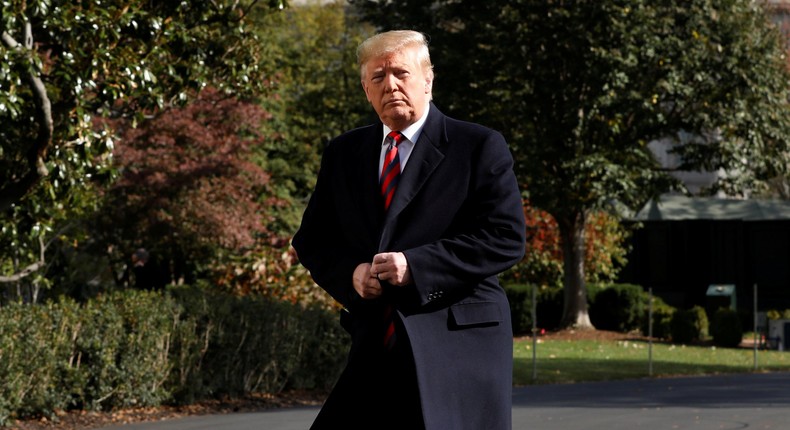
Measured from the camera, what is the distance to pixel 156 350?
1331cm

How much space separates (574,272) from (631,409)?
17465 millimetres

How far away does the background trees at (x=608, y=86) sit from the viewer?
27.3 metres

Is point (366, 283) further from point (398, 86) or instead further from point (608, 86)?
point (608, 86)

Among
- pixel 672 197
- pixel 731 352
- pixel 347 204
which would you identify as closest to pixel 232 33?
pixel 347 204

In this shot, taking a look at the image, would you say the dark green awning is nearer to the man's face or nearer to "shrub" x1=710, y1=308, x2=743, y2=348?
"shrub" x1=710, y1=308, x2=743, y2=348

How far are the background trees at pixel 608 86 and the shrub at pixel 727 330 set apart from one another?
304cm

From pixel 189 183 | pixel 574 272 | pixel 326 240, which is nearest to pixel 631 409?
pixel 326 240

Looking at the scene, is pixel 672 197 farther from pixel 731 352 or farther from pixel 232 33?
pixel 232 33

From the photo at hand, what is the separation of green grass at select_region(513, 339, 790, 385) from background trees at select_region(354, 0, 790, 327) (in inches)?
124

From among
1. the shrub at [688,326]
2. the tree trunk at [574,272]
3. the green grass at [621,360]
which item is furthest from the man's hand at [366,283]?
the tree trunk at [574,272]

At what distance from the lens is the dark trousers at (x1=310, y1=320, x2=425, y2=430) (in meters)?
4.06

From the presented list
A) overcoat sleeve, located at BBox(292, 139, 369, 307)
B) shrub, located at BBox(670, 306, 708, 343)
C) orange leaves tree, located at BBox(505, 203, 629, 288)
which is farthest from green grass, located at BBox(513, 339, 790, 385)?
overcoat sleeve, located at BBox(292, 139, 369, 307)

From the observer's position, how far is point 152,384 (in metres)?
13.3

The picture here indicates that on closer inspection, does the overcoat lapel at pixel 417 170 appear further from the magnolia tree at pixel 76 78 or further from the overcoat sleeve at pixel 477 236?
the magnolia tree at pixel 76 78
